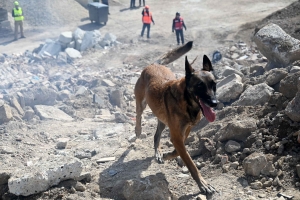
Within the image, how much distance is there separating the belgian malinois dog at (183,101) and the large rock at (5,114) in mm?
4472

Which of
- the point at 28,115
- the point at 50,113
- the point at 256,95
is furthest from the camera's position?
the point at 50,113

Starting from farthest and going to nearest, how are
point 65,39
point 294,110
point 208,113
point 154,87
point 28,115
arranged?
point 65,39 < point 28,115 < point 154,87 < point 294,110 < point 208,113

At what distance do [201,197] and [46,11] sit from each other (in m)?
23.0

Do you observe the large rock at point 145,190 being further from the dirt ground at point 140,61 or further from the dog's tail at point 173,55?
the dog's tail at point 173,55

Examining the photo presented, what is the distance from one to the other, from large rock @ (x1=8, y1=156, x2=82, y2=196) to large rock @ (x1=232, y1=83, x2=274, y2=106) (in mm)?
3572

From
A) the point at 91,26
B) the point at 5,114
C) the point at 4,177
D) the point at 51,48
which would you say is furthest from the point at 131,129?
the point at 91,26

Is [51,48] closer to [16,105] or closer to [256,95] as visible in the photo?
[16,105]

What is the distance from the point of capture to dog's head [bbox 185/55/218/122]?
6.23 metres

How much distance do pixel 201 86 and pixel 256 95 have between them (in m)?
2.63

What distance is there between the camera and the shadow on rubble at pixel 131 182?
261 inches

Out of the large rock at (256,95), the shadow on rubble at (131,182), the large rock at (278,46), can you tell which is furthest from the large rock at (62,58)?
the large rock at (256,95)

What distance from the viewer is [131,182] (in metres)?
6.75

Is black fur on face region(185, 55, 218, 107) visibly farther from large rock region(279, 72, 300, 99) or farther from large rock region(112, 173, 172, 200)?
large rock region(279, 72, 300, 99)

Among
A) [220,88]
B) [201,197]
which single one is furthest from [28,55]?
[201,197]
